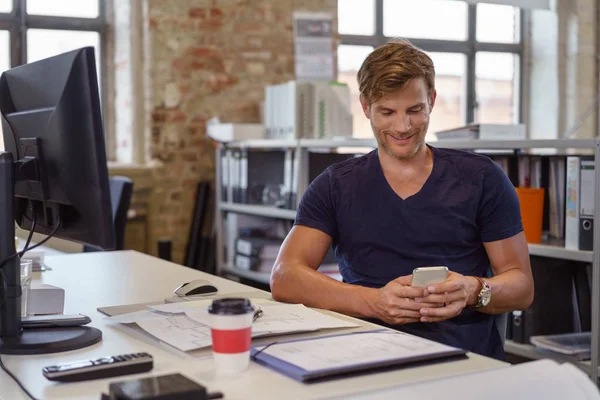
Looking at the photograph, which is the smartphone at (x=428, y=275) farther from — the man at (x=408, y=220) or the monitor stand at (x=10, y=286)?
the monitor stand at (x=10, y=286)

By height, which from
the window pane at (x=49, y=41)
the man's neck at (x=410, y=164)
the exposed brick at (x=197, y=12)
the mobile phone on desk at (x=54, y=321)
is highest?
the exposed brick at (x=197, y=12)

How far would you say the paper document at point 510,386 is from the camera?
107 centimetres

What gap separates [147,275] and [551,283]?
1.50m

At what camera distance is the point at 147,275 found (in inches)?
84.2

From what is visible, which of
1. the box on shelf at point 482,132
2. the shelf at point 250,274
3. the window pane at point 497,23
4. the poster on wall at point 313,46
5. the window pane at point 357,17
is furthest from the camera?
the window pane at point 497,23

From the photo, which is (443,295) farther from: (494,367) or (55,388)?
(55,388)

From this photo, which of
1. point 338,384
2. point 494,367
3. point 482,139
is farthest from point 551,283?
point 338,384

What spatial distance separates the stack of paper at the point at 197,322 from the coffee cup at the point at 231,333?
0.14 m

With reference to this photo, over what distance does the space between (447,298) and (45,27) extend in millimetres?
3653

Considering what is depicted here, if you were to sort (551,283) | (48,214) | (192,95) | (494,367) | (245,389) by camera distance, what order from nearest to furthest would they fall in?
(245,389) → (494,367) → (48,214) → (551,283) → (192,95)

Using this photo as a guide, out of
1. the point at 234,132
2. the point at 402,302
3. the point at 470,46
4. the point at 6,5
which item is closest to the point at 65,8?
the point at 6,5

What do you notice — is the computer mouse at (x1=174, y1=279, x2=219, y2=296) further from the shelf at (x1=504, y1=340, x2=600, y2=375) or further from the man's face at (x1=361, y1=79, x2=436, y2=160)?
Result: the shelf at (x1=504, y1=340, x2=600, y2=375)

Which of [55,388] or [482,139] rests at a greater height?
[482,139]

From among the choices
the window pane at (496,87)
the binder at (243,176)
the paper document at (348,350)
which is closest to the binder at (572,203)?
the paper document at (348,350)
